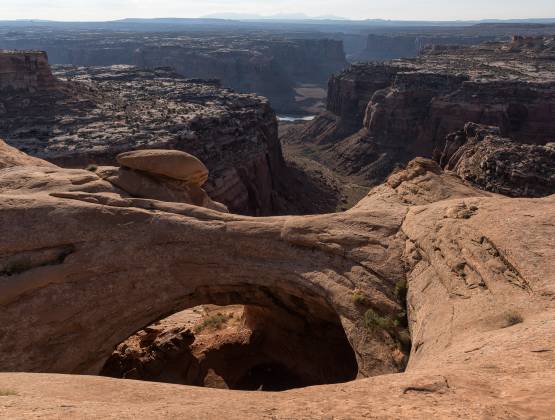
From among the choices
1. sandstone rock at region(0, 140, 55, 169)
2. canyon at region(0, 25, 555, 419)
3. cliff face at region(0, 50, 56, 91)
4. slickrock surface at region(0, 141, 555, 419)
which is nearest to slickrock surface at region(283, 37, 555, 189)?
canyon at region(0, 25, 555, 419)

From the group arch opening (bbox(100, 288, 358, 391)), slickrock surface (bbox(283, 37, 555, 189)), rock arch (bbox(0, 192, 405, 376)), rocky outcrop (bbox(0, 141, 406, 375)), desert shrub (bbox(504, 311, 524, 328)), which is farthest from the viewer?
slickrock surface (bbox(283, 37, 555, 189))

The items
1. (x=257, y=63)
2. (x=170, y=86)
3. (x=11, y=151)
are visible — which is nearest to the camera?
(x=11, y=151)

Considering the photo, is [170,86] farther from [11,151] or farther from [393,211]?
[393,211]

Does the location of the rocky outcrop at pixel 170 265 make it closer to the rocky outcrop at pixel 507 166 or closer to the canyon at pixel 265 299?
the canyon at pixel 265 299

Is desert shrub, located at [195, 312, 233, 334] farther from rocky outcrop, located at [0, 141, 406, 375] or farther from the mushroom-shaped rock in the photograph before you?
the mushroom-shaped rock

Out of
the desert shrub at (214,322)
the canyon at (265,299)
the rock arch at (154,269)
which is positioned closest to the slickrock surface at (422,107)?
the canyon at (265,299)

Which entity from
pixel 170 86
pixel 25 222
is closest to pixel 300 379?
pixel 25 222
